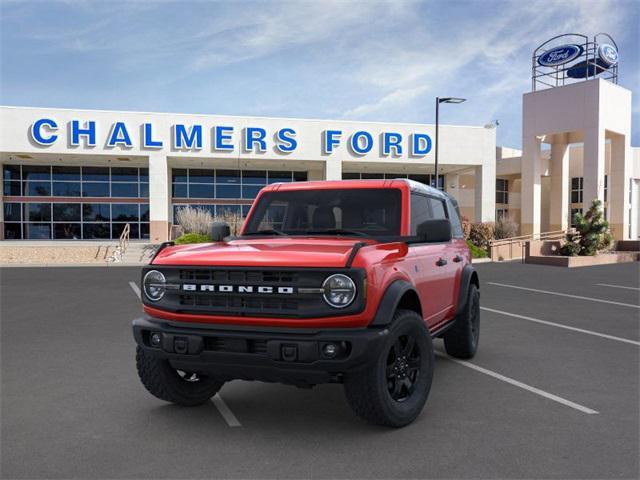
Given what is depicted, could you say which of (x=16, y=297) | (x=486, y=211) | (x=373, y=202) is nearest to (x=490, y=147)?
(x=486, y=211)

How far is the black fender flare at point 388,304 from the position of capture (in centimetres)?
390

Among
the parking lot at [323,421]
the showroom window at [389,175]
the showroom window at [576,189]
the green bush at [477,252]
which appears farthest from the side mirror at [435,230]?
the showroom window at [576,189]

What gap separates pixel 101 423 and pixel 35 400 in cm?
Answer: 103

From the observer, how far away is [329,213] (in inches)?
210

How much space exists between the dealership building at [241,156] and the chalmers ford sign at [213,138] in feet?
0.20

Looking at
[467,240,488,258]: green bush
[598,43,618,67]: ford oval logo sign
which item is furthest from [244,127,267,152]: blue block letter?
[598,43,618,67]: ford oval logo sign

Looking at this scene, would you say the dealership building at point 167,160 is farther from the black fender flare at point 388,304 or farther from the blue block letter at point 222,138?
the black fender flare at point 388,304

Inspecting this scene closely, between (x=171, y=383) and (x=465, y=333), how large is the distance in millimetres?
3439

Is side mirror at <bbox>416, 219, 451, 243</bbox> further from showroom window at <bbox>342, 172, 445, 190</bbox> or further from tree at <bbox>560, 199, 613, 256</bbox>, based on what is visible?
showroom window at <bbox>342, 172, 445, 190</bbox>

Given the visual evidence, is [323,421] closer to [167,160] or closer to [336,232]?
[336,232]

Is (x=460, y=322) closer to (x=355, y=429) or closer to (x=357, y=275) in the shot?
(x=355, y=429)

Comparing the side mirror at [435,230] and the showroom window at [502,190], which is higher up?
the showroom window at [502,190]

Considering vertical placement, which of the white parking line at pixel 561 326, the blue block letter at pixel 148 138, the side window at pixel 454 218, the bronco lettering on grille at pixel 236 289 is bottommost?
the white parking line at pixel 561 326

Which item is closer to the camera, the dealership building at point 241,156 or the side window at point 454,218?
the side window at point 454,218
